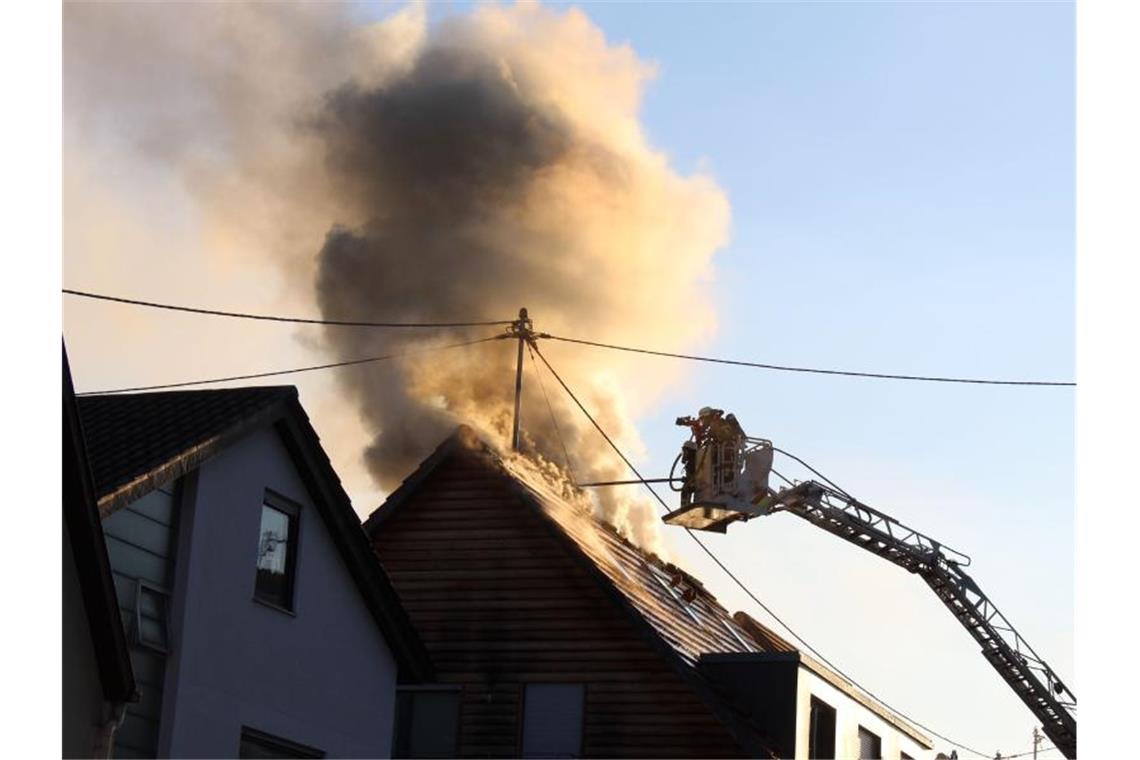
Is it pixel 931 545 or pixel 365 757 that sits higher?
pixel 931 545

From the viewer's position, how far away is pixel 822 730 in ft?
103

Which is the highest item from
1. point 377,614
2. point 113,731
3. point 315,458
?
point 315,458

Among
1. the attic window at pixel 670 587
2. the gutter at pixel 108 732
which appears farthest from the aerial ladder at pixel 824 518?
the gutter at pixel 108 732

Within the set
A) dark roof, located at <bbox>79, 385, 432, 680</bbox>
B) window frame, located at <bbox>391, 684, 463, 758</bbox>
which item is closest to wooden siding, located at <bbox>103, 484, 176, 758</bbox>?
dark roof, located at <bbox>79, 385, 432, 680</bbox>

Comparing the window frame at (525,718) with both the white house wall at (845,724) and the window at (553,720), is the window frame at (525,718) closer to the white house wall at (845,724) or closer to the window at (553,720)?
the window at (553,720)

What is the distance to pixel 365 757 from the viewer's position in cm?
2131

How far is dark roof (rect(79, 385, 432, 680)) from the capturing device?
18203mm

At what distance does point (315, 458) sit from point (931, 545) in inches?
746

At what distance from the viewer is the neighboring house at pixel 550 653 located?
2881 centimetres

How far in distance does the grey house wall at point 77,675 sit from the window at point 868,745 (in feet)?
63.7

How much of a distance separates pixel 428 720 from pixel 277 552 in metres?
10.2

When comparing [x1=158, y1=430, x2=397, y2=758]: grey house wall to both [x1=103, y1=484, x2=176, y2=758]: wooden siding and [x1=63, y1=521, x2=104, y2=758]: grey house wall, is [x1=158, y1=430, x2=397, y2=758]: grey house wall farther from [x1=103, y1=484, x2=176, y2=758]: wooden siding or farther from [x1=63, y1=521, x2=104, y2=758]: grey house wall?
[x1=63, y1=521, x2=104, y2=758]: grey house wall
